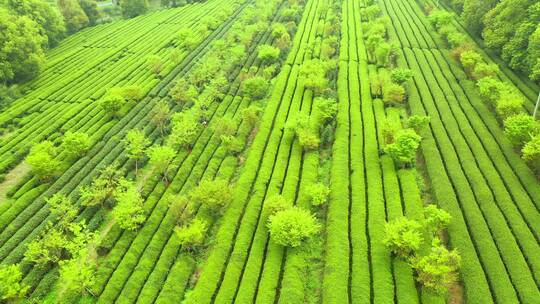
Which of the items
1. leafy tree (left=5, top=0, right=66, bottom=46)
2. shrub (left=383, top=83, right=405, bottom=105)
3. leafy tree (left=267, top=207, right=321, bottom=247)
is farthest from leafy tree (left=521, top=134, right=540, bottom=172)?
leafy tree (left=5, top=0, right=66, bottom=46)

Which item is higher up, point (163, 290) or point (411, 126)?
point (411, 126)

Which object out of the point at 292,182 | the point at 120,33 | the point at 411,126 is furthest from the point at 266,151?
the point at 120,33

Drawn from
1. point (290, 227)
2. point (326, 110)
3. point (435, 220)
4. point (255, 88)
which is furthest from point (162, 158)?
point (435, 220)

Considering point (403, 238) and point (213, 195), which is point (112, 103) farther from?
point (403, 238)

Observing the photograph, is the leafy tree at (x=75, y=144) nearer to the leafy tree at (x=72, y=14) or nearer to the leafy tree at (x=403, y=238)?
the leafy tree at (x=403, y=238)

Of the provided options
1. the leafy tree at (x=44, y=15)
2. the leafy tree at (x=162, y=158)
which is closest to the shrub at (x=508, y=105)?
the leafy tree at (x=162, y=158)

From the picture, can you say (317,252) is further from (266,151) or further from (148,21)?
(148,21)

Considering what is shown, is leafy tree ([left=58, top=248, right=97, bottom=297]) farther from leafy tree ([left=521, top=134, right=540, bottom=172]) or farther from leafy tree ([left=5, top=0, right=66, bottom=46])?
leafy tree ([left=5, top=0, right=66, bottom=46])
